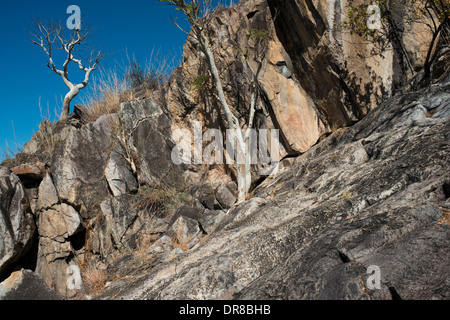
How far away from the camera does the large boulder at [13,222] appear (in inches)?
274

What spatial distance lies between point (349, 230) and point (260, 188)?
3.55 metres

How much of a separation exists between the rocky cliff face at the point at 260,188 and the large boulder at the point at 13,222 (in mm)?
30

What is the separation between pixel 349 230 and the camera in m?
2.45

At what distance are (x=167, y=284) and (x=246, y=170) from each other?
13.0 feet

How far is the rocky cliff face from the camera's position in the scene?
228 centimetres

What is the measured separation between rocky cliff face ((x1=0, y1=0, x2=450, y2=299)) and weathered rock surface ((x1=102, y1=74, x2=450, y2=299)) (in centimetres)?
1
